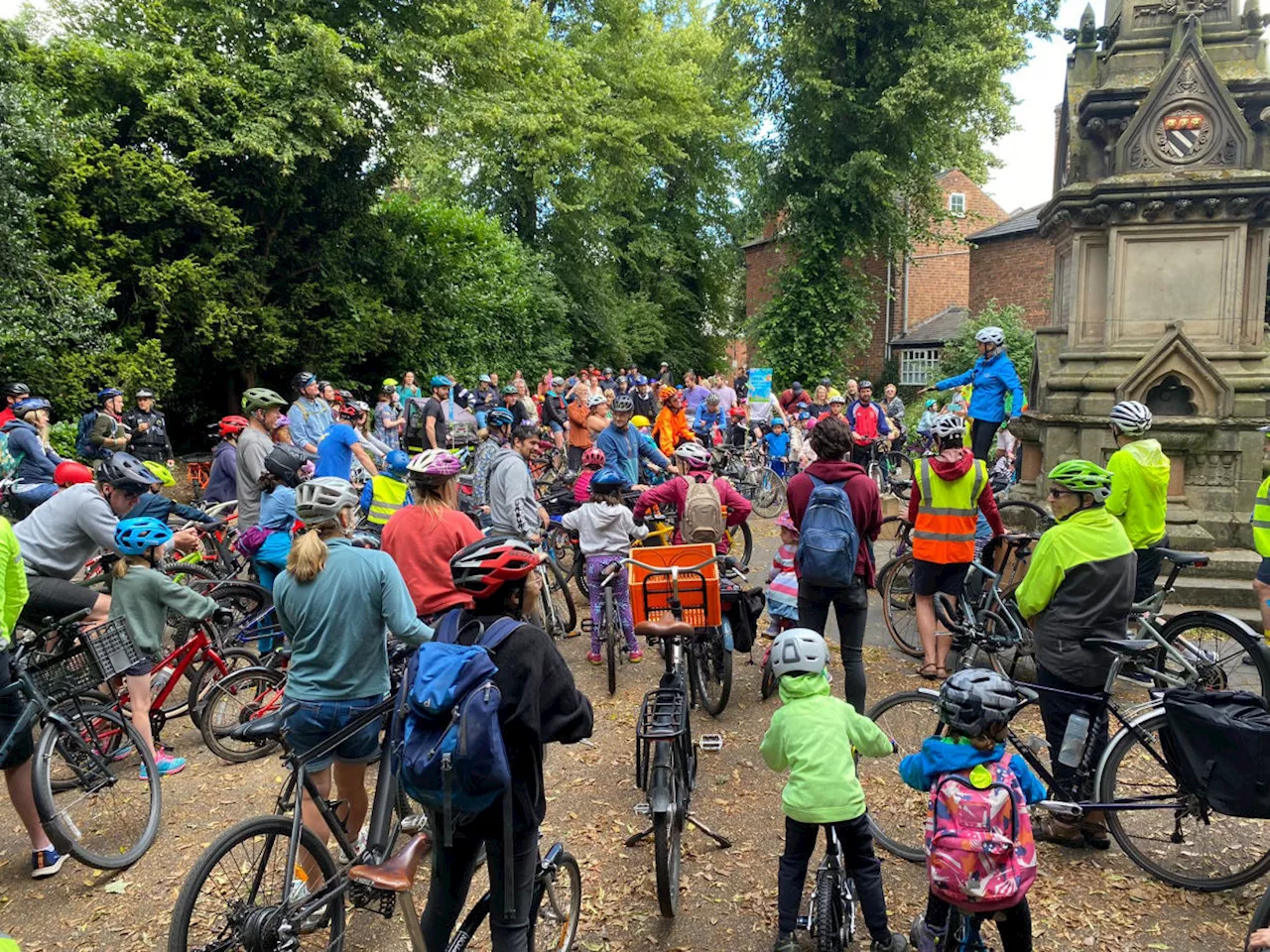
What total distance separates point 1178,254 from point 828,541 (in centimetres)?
506

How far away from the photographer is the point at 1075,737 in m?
4.13

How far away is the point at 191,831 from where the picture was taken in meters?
4.79

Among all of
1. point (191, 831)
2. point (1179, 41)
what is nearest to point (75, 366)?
point (191, 831)

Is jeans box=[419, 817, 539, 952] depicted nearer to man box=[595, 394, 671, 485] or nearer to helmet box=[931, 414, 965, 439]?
helmet box=[931, 414, 965, 439]

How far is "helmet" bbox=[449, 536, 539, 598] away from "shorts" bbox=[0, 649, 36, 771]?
8.95 feet

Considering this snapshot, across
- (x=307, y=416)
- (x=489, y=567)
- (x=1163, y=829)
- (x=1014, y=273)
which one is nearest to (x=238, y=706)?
(x=489, y=567)

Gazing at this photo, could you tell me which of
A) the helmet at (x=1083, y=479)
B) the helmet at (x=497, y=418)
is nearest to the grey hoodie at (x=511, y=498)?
the helmet at (x=497, y=418)

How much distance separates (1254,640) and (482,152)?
68.2 feet

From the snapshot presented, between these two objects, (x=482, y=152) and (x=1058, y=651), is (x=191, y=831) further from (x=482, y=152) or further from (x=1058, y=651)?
(x=482, y=152)

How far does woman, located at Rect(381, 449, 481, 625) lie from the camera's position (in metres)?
4.68

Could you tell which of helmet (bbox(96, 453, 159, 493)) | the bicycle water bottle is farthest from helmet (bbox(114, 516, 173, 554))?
the bicycle water bottle

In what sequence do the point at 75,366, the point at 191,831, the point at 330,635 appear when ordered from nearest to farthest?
the point at 330,635, the point at 191,831, the point at 75,366

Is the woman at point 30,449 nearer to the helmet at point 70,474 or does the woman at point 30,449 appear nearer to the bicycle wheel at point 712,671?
the helmet at point 70,474

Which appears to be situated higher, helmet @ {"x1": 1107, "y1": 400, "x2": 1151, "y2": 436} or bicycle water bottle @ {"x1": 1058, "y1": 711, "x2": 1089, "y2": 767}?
helmet @ {"x1": 1107, "y1": 400, "x2": 1151, "y2": 436}
